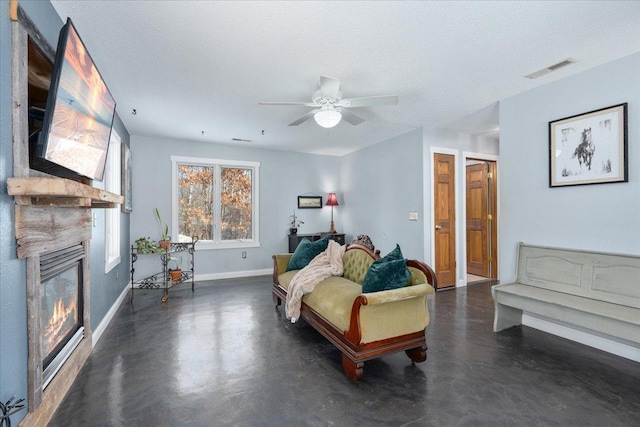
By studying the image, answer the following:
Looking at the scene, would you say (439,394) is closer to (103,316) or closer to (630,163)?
(630,163)

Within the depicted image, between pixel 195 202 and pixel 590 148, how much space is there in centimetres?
568

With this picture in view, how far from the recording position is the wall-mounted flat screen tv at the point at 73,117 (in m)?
1.46

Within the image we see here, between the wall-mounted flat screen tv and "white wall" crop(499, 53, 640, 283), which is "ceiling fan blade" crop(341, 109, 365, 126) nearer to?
"white wall" crop(499, 53, 640, 283)

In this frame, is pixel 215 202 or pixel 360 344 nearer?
pixel 360 344

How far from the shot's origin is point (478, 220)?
5824mm

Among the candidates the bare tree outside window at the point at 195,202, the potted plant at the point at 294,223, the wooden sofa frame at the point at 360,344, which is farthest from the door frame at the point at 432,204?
the bare tree outside window at the point at 195,202

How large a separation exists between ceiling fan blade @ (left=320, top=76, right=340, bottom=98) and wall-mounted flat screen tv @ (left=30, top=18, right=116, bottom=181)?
5.34ft

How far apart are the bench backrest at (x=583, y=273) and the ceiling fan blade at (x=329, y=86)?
2.71m

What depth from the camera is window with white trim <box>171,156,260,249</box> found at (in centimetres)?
546

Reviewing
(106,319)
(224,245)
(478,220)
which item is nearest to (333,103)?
(106,319)

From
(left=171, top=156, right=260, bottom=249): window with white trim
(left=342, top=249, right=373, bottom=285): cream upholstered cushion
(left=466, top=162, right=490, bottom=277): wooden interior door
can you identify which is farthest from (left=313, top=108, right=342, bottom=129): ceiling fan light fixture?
(left=466, top=162, right=490, bottom=277): wooden interior door

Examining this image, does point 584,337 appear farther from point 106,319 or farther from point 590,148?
point 106,319

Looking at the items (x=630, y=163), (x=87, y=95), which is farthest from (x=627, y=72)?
(x=87, y=95)

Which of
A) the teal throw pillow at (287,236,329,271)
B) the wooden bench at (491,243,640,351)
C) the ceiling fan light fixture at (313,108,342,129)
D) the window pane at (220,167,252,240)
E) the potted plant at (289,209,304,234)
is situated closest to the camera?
the wooden bench at (491,243,640,351)
